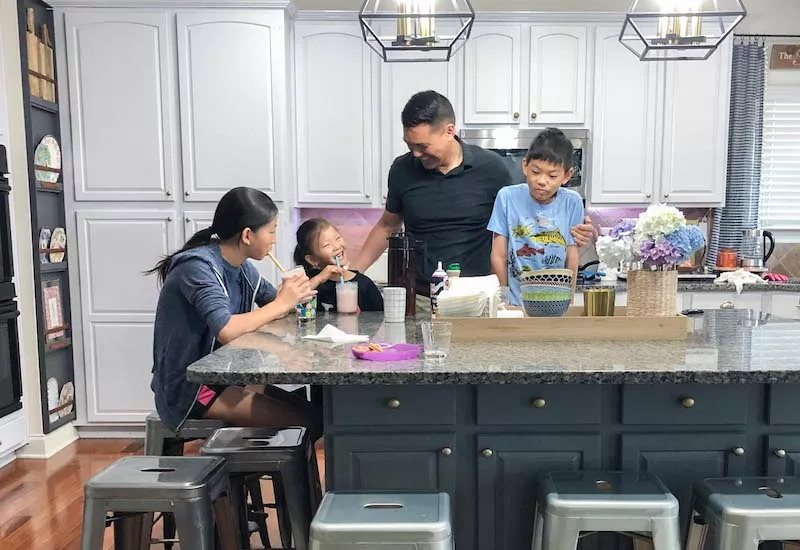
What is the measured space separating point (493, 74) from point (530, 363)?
106 inches

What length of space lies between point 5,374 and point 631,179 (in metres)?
3.61

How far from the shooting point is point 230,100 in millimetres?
3570

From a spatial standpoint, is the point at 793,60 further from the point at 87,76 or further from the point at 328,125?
the point at 87,76

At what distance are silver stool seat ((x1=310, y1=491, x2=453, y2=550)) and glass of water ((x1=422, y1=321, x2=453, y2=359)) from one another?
1.23 ft

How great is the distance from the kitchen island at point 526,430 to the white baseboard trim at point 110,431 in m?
2.48

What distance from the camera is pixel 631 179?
3.85 m

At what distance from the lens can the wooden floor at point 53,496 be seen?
2.48 m

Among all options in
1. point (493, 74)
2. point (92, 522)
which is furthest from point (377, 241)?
point (493, 74)

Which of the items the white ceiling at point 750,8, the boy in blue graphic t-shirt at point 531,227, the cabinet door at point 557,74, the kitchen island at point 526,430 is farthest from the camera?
the white ceiling at point 750,8

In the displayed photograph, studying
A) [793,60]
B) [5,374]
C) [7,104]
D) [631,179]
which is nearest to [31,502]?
[5,374]

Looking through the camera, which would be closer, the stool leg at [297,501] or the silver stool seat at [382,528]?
the silver stool seat at [382,528]

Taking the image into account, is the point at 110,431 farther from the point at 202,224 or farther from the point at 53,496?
the point at 202,224

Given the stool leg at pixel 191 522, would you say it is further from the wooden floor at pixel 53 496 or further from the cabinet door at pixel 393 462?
the wooden floor at pixel 53 496

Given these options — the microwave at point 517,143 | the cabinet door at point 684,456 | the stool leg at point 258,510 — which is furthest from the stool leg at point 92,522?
the microwave at point 517,143
